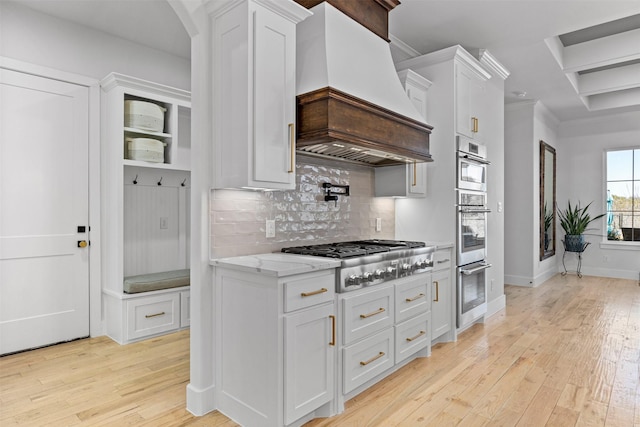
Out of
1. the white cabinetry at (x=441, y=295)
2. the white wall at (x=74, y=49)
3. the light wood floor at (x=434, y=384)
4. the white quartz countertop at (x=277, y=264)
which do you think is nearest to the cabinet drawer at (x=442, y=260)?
the white cabinetry at (x=441, y=295)

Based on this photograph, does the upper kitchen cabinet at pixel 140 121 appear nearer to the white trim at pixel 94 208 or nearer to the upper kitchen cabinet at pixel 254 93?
the white trim at pixel 94 208

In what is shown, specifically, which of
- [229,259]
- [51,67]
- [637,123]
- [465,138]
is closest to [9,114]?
[51,67]

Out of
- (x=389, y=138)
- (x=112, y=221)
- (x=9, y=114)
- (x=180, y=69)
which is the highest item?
(x=180, y=69)

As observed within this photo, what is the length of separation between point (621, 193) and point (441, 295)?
566 cm

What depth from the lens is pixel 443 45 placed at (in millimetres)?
4137

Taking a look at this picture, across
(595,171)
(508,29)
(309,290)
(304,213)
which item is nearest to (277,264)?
(309,290)

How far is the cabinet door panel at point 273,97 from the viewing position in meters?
2.20

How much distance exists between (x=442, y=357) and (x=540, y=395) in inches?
30.7

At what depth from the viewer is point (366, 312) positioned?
248 centimetres

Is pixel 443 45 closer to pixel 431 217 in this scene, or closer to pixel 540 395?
pixel 431 217

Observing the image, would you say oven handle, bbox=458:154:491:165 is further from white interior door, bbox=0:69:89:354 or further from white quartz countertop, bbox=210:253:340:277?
white interior door, bbox=0:69:89:354

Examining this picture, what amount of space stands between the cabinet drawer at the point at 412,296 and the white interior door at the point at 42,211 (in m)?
2.88

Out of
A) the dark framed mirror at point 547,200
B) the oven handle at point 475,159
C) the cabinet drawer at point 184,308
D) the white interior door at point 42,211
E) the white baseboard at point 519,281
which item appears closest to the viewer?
the white interior door at point 42,211

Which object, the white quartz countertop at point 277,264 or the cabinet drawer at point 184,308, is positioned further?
the cabinet drawer at point 184,308
